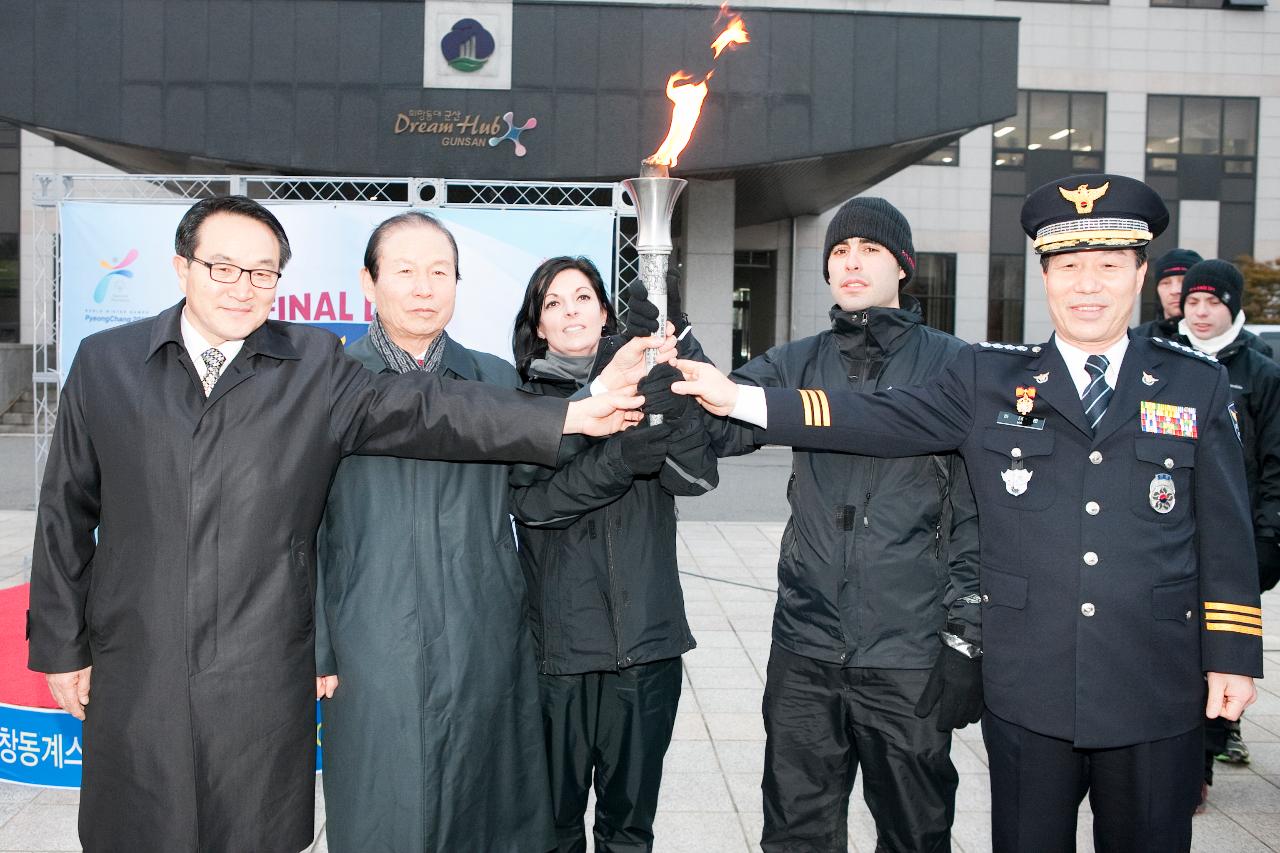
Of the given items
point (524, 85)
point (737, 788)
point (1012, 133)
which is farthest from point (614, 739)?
point (1012, 133)

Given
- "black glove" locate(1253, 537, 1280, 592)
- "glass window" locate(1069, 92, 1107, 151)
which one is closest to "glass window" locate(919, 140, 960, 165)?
"glass window" locate(1069, 92, 1107, 151)

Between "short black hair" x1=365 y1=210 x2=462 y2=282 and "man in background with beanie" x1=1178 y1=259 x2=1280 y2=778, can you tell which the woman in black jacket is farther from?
"man in background with beanie" x1=1178 y1=259 x2=1280 y2=778

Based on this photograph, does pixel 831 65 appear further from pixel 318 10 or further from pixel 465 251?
pixel 465 251

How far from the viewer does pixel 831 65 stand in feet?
47.2

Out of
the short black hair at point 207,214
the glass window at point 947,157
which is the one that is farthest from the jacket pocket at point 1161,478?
the glass window at point 947,157

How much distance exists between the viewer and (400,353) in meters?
2.77

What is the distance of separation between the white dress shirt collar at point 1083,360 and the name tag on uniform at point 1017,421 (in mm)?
129

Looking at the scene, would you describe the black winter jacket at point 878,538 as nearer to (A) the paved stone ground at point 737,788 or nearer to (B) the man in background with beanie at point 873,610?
(B) the man in background with beanie at point 873,610

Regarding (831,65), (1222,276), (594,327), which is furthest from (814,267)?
(594,327)

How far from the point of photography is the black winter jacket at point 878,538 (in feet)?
9.36

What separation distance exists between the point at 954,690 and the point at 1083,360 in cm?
95

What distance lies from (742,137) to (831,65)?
5.33 feet

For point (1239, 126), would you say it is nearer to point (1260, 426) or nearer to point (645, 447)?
point (1260, 426)

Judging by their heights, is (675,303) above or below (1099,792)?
above
